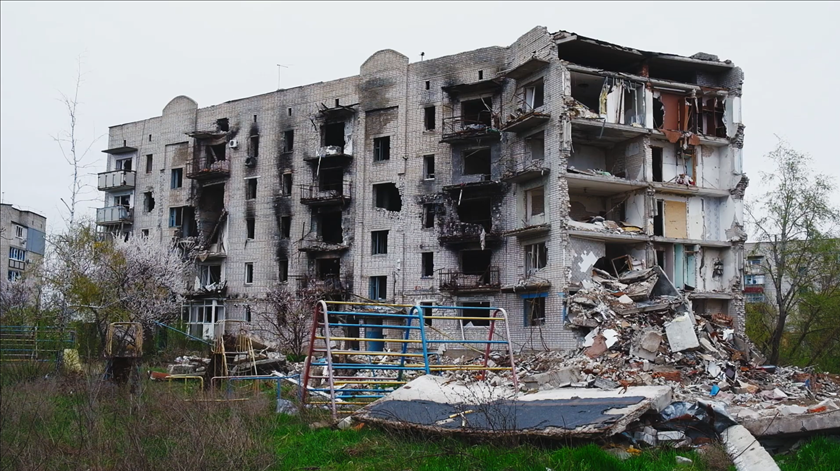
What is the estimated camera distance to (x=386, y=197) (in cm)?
3816

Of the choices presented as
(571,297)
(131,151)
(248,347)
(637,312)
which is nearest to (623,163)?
(571,297)

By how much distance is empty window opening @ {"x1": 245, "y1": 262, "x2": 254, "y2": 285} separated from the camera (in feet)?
136

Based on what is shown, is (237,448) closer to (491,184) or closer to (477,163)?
(491,184)

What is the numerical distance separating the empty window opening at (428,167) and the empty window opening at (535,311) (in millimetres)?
8105

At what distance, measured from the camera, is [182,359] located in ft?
101

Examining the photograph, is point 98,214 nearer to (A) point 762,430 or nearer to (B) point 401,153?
(B) point 401,153

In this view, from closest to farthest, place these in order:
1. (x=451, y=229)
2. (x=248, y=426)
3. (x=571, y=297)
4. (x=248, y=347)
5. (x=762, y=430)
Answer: (x=762, y=430), (x=248, y=426), (x=248, y=347), (x=571, y=297), (x=451, y=229)

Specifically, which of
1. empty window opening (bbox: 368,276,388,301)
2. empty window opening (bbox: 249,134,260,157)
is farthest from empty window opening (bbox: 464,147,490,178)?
empty window opening (bbox: 249,134,260,157)

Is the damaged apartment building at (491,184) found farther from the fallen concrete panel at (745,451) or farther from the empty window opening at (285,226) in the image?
the fallen concrete panel at (745,451)

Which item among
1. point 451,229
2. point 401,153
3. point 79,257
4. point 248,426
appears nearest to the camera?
point 248,426

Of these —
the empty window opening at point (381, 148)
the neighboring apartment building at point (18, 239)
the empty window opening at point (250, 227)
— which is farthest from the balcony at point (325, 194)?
the neighboring apartment building at point (18, 239)

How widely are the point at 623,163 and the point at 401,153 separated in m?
10.4

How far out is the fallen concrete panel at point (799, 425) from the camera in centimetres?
945

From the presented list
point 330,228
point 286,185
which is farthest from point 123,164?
point 330,228
